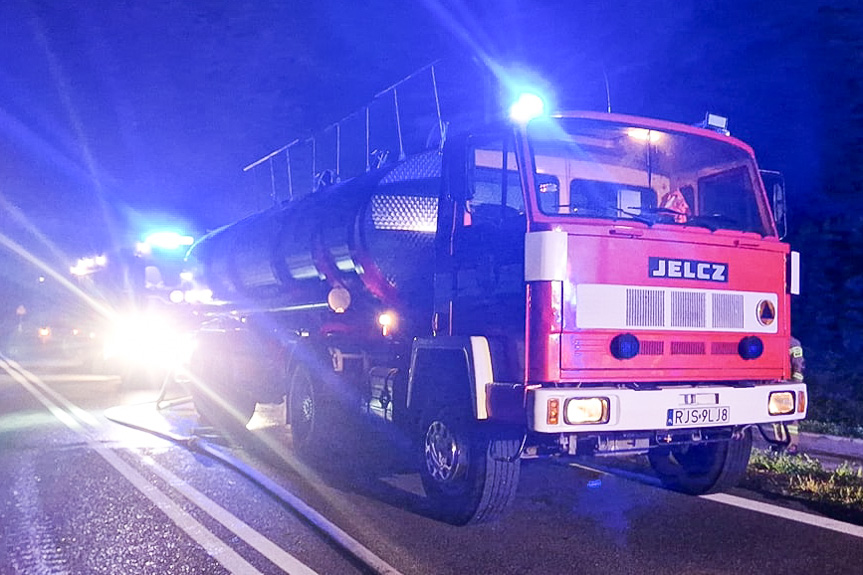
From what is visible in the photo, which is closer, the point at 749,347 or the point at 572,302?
the point at 572,302

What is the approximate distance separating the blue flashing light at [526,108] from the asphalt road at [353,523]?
2.80m

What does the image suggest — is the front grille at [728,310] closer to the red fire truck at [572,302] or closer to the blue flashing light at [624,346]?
the red fire truck at [572,302]

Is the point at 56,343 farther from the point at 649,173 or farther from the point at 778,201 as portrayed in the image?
the point at 778,201

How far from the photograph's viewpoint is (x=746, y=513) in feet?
19.6

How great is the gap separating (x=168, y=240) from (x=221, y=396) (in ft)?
17.0

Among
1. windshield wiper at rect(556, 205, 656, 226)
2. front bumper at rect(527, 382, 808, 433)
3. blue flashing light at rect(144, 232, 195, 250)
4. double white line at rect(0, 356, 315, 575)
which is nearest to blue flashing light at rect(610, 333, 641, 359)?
front bumper at rect(527, 382, 808, 433)

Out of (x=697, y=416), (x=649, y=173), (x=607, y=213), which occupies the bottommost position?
(x=697, y=416)

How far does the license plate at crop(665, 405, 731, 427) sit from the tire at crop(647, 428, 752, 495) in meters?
0.57

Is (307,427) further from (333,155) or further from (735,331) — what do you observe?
(735,331)

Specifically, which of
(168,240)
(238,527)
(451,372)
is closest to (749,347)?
(451,372)

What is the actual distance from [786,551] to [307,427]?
471 cm

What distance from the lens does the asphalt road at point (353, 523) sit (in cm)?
489

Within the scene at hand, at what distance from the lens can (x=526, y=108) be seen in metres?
5.56

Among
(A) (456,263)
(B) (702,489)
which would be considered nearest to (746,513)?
(B) (702,489)
